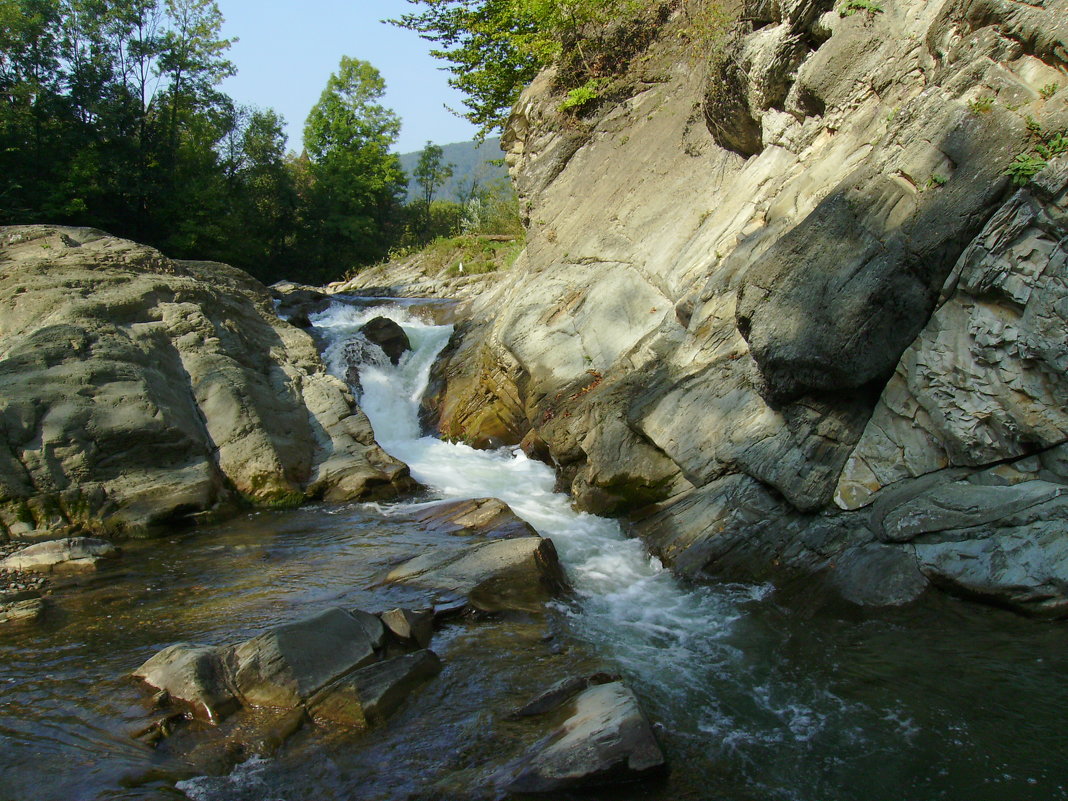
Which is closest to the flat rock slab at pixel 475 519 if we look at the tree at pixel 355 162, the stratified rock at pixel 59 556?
the stratified rock at pixel 59 556

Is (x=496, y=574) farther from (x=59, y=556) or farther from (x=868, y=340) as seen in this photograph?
(x=59, y=556)

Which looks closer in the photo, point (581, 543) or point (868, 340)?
point (868, 340)

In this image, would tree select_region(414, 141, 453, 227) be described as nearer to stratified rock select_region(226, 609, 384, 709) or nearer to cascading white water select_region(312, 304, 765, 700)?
cascading white water select_region(312, 304, 765, 700)

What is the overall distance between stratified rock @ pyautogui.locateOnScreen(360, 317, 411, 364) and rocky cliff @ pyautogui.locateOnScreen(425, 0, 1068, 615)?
654cm

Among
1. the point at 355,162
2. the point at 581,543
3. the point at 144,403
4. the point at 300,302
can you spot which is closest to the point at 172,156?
the point at 300,302

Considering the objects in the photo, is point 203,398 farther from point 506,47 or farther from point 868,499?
point 506,47

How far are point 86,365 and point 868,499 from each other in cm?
1020

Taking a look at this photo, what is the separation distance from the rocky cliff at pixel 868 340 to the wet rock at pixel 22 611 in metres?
6.20

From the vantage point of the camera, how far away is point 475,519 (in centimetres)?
947

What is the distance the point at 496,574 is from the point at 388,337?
11.3 m

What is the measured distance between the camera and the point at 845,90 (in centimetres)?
972

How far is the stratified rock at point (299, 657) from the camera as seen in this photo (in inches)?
205

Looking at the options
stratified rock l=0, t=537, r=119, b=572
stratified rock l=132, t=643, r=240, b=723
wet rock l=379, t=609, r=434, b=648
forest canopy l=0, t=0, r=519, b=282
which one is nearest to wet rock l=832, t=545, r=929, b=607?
wet rock l=379, t=609, r=434, b=648

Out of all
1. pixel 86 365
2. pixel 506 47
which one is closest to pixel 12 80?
pixel 506 47
